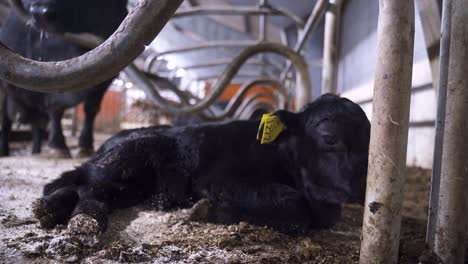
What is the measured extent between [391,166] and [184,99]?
4578 mm

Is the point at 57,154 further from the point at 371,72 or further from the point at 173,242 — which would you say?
the point at 371,72

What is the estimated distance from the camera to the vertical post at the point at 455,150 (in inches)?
47.3

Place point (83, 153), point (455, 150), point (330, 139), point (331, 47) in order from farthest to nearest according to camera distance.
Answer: point (83, 153), point (331, 47), point (330, 139), point (455, 150)

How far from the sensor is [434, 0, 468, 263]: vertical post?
3.94 feet

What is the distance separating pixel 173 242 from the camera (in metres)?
1.54

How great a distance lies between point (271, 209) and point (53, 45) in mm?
2804

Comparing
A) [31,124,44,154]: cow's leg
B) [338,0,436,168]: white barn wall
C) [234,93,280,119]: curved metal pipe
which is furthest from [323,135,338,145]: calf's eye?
[234,93,280,119]: curved metal pipe

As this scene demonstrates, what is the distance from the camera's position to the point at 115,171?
211 cm

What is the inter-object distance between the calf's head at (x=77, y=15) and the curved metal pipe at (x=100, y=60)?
2116 mm

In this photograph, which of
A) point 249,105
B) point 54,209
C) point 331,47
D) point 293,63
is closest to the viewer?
point 54,209

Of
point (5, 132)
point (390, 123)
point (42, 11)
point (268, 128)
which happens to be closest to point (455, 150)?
point (390, 123)

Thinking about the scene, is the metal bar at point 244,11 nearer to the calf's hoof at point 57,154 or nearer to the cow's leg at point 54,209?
the calf's hoof at point 57,154

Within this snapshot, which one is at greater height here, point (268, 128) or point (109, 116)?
point (109, 116)

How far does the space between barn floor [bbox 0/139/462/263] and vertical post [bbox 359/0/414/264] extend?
13.1 inches
